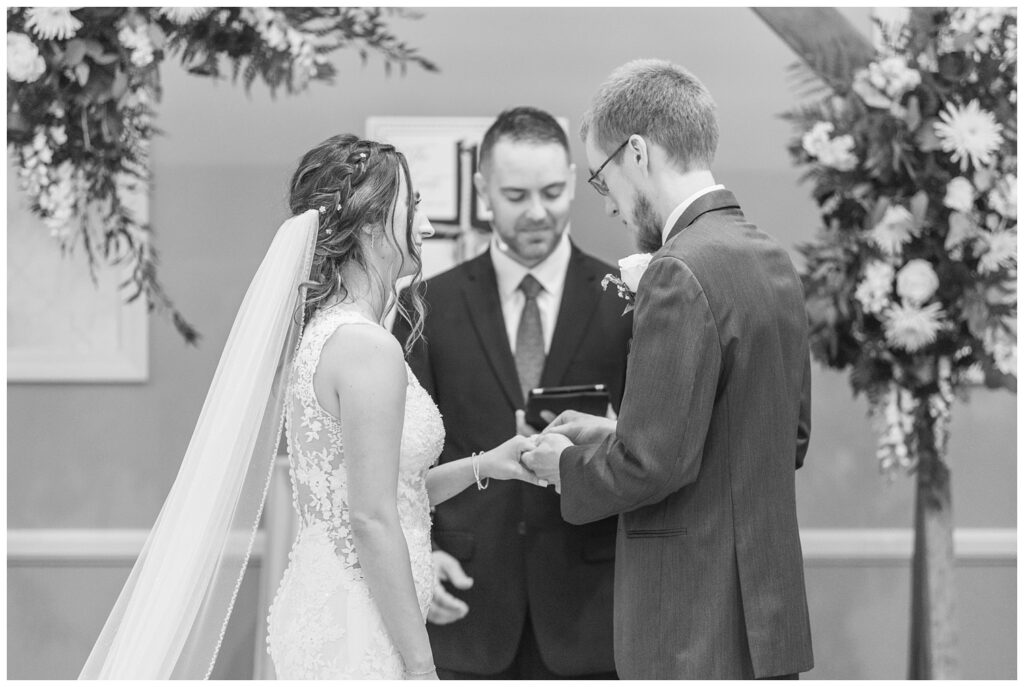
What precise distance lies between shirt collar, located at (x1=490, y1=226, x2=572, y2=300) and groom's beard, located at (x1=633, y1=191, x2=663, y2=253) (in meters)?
0.69

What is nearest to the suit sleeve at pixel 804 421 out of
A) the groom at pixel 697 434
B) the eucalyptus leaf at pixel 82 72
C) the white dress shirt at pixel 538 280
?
the groom at pixel 697 434

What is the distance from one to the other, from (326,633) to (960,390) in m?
2.05

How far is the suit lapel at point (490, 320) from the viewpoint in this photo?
9.31 ft

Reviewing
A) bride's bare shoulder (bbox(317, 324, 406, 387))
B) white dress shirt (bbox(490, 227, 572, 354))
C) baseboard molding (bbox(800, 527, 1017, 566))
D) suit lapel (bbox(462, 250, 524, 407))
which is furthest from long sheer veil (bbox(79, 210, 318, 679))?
baseboard molding (bbox(800, 527, 1017, 566))

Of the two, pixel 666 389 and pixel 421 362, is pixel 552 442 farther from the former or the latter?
pixel 421 362

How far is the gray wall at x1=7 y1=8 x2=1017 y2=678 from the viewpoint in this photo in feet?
12.3

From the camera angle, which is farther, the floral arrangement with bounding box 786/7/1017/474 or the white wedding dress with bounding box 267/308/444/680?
the floral arrangement with bounding box 786/7/1017/474

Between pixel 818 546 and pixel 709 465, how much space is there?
189 centimetres

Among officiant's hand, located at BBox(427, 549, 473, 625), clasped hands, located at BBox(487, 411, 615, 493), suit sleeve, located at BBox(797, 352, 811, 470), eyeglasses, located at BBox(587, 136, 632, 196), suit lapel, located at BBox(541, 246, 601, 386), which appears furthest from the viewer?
suit lapel, located at BBox(541, 246, 601, 386)

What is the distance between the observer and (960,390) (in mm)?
3154

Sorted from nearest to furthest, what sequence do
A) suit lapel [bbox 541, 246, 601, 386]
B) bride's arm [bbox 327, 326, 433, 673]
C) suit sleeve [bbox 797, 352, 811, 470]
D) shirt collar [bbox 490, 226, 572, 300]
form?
bride's arm [bbox 327, 326, 433, 673]
suit sleeve [bbox 797, 352, 811, 470]
suit lapel [bbox 541, 246, 601, 386]
shirt collar [bbox 490, 226, 572, 300]

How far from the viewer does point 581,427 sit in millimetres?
2418

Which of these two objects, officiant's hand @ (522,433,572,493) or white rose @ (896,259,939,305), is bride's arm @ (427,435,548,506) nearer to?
officiant's hand @ (522,433,572,493)

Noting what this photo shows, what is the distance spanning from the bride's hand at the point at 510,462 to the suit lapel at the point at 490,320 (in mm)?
328
